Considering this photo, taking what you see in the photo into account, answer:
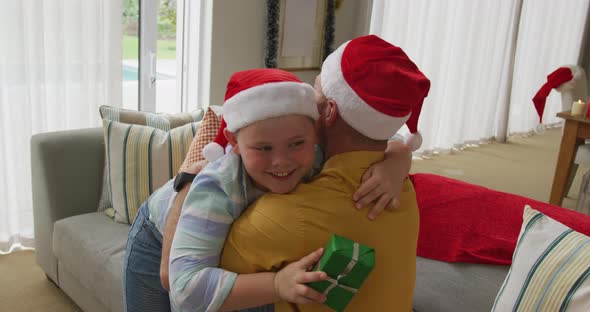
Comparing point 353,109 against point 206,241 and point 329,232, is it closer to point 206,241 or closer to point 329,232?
point 329,232

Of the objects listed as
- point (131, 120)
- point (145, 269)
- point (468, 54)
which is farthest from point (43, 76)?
point (468, 54)

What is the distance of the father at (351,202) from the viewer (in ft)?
2.89

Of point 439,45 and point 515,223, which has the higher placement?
point 439,45

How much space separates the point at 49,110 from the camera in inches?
113

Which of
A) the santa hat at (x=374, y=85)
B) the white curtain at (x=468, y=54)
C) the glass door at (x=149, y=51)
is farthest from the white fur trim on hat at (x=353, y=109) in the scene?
the white curtain at (x=468, y=54)

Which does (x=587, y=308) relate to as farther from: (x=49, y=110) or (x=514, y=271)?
(x=49, y=110)

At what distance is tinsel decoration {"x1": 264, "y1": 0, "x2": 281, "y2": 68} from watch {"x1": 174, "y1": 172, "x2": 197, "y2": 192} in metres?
2.81

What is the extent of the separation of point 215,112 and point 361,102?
133 centimetres

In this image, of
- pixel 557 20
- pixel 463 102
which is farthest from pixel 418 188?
pixel 557 20

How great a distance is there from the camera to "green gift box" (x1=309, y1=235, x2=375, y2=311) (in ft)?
2.67

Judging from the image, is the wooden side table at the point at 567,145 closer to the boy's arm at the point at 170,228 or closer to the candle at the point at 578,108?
the candle at the point at 578,108

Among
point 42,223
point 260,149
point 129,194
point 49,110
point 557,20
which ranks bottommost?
point 42,223

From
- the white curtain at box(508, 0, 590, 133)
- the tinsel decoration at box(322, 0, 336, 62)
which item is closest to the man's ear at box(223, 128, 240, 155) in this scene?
the tinsel decoration at box(322, 0, 336, 62)

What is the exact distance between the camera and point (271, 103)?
37.4 inches
